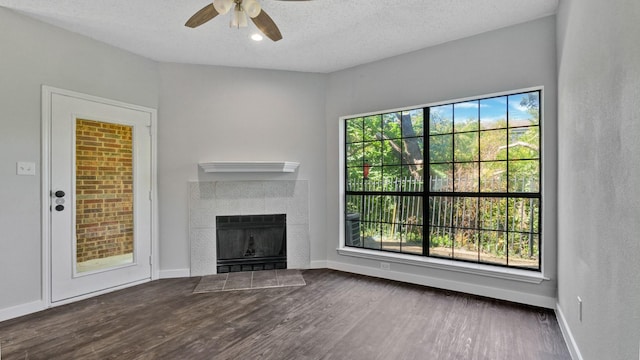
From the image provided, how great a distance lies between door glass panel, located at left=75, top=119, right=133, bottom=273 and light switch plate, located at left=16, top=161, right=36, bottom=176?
350 mm

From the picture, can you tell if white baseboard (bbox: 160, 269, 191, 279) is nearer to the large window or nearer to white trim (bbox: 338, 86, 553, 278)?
white trim (bbox: 338, 86, 553, 278)

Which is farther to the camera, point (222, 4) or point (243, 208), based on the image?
point (243, 208)

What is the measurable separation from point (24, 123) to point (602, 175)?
14.1ft

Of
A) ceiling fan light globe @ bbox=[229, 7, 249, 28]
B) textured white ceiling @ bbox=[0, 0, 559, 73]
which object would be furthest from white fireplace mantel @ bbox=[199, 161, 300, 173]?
ceiling fan light globe @ bbox=[229, 7, 249, 28]

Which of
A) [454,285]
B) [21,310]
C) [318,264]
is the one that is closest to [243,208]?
[318,264]

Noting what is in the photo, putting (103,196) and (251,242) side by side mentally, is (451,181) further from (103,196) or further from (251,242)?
(103,196)

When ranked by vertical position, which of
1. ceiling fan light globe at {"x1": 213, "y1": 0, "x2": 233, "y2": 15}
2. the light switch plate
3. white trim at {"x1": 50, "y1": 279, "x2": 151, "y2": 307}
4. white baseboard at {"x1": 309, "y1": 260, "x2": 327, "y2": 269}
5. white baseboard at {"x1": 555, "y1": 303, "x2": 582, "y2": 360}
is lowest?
white trim at {"x1": 50, "y1": 279, "x2": 151, "y2": 307}

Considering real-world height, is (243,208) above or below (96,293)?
above

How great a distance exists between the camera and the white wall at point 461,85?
2760 mm

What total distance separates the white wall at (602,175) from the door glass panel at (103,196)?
4.17 m

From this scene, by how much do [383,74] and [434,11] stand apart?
3.62ft

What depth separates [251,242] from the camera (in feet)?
13.5

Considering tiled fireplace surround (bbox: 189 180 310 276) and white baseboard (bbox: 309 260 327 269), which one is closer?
tiled fireplace surround (bbox: 189 180 310 276)

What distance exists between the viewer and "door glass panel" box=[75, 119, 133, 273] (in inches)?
125
